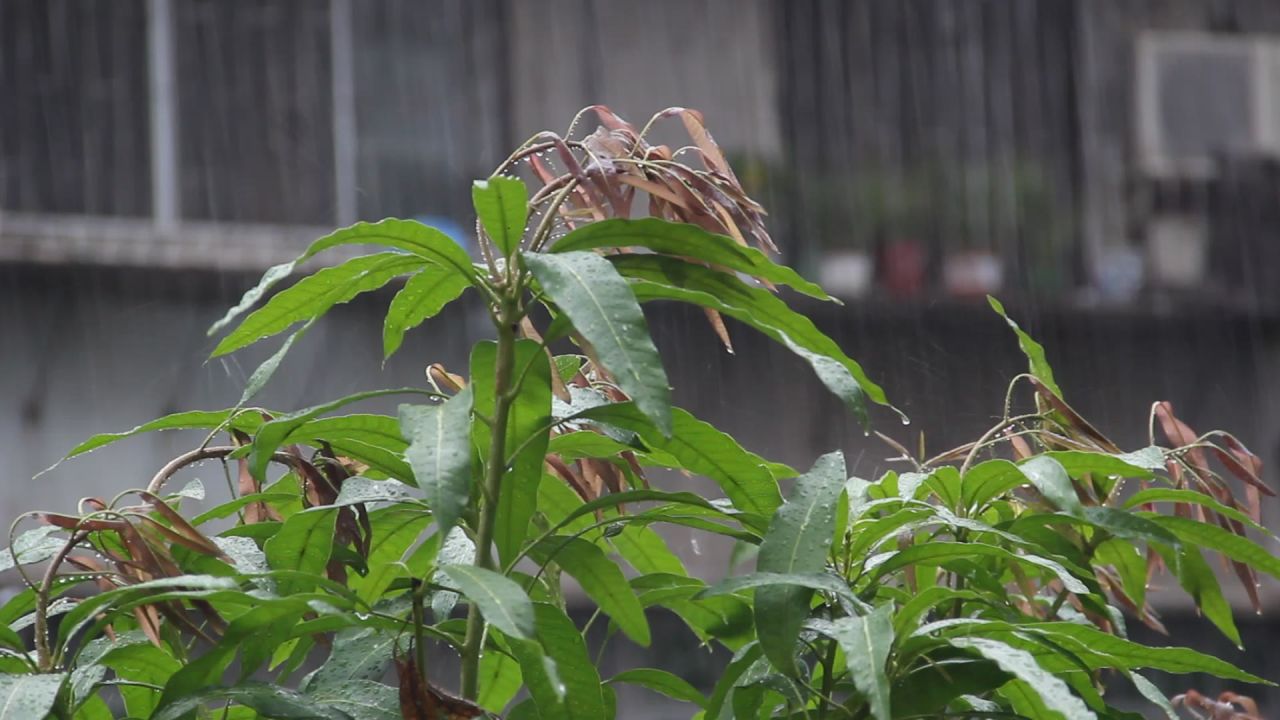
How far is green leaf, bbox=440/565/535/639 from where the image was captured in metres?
0.77

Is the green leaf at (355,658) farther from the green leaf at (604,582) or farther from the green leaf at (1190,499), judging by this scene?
the green leaf at (1190,499)

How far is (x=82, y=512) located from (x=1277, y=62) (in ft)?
16.0

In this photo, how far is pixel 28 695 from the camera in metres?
0.85

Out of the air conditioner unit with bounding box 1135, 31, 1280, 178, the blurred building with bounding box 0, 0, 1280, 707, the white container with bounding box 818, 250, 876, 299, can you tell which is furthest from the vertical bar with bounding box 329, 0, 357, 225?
the air conditioner unit with bounding box 1135, 31, 1280, 178

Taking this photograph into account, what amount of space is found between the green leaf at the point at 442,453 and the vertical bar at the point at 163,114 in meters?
3.32

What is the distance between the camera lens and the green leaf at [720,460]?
0.96 meters

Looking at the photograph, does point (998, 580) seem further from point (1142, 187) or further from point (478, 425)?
point (1142, 187)

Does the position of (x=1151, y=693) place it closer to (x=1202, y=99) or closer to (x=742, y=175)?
(x=742, y=175)

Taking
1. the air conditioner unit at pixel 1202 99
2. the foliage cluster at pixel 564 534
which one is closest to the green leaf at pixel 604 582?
the foliage cluster at pixel 564 534

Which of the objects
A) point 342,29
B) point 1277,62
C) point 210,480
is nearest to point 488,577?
point 210,480

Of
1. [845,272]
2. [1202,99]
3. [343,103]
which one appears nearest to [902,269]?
[845,272]

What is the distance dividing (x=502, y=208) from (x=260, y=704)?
325mm

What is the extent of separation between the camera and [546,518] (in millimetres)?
1070

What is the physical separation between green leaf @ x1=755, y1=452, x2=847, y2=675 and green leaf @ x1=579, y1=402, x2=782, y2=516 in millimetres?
49
